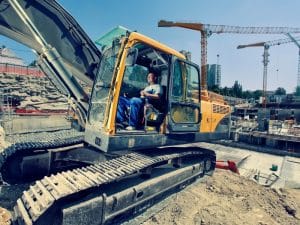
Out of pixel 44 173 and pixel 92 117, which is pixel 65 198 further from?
pixel 44 173

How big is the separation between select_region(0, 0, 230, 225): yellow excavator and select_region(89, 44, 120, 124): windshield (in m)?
0.02

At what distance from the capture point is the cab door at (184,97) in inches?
178

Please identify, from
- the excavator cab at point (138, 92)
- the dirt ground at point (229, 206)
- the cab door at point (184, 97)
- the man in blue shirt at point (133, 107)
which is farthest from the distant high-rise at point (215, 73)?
the man in blue shirt at point (133, 107)

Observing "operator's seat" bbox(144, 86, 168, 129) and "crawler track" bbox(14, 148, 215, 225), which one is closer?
"crawler track" bbox(14, 148, 215, 225)

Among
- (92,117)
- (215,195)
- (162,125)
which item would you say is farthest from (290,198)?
(92,117)

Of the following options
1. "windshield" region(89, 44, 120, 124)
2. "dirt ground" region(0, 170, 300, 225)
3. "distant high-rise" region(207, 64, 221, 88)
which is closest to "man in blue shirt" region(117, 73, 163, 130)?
"windshield" region(89, 44, 120, 124)

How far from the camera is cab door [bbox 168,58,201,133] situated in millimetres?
4512

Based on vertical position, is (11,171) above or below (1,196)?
above

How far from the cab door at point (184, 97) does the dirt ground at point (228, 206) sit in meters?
1.34

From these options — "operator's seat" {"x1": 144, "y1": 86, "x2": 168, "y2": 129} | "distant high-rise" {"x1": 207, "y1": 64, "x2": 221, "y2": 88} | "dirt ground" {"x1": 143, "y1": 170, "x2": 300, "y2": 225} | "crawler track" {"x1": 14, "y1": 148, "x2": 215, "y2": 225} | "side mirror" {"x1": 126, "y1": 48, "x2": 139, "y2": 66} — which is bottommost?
"dirt ground" {"x1": 143, "y1": 170, "x2": 300, "y2": 225}

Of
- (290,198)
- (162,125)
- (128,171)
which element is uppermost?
(162,125)

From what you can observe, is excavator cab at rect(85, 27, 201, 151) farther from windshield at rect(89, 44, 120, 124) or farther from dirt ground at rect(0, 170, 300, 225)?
dirt ground at rect(0, 170, 300, 225)

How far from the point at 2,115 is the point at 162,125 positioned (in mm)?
9077

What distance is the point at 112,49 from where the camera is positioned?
160 inches
